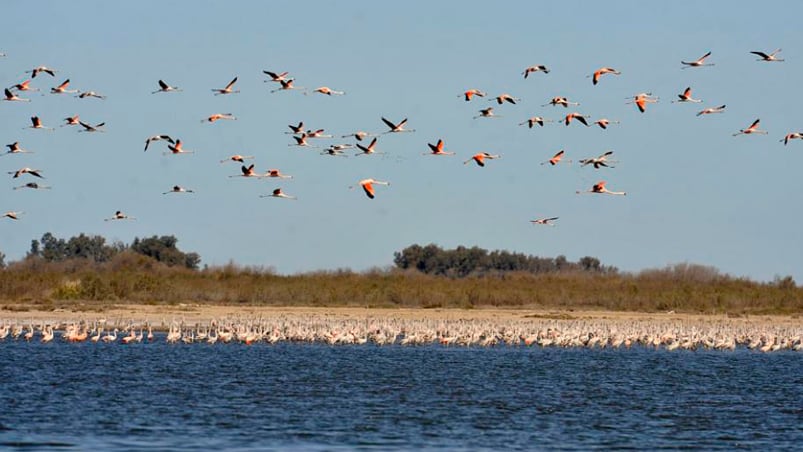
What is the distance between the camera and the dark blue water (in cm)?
2691

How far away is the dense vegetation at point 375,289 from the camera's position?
221 ft

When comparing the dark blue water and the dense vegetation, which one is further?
the dense vegetation

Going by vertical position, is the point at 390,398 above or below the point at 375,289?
below

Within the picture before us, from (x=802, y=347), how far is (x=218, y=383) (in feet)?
69.9

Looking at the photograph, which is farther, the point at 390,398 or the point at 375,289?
the point at 375,289

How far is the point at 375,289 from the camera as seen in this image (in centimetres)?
7181

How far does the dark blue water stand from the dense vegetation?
68.3 feet

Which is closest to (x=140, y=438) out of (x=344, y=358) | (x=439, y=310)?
(x=344, y=358)

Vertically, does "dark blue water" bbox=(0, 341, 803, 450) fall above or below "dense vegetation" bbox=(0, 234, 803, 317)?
below

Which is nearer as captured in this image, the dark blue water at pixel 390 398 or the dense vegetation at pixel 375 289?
the dark blue water at pixel 390 398

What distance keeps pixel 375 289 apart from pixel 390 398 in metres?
38.6

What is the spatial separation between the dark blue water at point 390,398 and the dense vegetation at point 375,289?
20.8 m

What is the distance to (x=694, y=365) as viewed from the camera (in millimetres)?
43000

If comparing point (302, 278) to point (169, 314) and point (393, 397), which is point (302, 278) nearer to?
point (169, 314)
